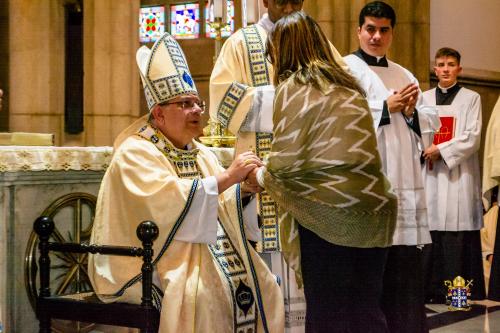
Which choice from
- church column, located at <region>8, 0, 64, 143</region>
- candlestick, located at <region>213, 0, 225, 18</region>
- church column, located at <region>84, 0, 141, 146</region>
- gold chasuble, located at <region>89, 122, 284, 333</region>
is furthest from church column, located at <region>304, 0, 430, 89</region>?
gold chasuble, located at <region>89, 122, 284, 333</region>

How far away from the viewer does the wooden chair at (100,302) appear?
3.53m

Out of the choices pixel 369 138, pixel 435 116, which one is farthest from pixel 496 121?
pixel 369 138

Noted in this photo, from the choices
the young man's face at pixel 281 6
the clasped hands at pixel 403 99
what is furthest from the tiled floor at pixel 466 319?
the young man's face at pixel 281 6

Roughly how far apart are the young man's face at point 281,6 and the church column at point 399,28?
3873mm

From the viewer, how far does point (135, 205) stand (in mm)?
3773

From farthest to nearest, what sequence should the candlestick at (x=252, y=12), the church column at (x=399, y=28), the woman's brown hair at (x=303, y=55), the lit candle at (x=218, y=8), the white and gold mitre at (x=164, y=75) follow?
the church column at (x=399, y=28), the lit candle at (x=218, y=8), the candlestick at (x=252, y=12), the white and gold mitre at (x=164, y=75), the woman's brown hair at (x=303, y=55)

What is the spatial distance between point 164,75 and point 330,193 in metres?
1.00

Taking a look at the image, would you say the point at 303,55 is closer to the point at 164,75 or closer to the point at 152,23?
the point at 164,75

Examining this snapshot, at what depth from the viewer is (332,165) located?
132 inches

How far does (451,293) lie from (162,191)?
384 cm

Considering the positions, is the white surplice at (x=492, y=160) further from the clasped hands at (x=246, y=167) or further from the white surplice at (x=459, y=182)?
the clasped hands at (x=246, y=167)

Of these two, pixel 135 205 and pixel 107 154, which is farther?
pixel 107 154

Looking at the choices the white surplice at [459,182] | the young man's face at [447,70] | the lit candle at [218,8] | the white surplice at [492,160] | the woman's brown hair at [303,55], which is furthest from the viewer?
the young man's face at [447,70]

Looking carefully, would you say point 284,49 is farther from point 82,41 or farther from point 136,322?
point 82,41
